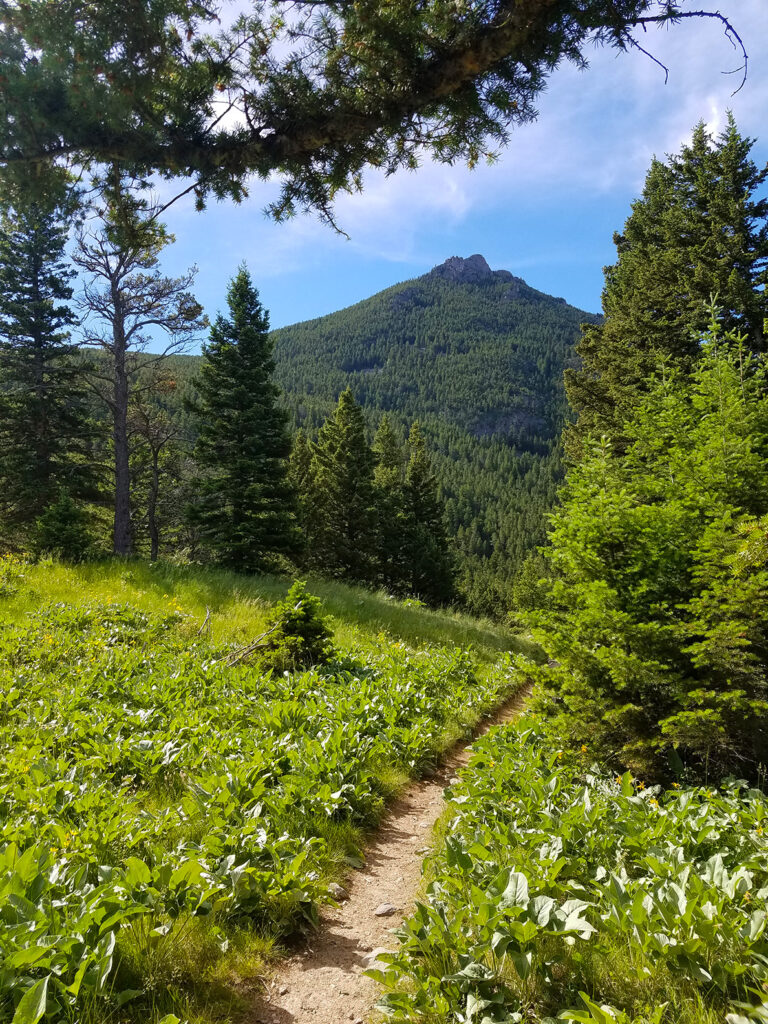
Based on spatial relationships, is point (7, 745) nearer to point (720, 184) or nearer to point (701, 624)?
point (701, 624)

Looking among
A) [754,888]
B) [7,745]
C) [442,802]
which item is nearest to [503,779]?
[442,802]

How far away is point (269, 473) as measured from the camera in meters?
18.8

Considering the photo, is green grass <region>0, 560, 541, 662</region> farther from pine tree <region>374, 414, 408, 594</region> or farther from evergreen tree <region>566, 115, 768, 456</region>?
pine tree <region>374, 414, 408, 594</region>

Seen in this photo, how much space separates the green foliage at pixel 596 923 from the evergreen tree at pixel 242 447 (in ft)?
50.9

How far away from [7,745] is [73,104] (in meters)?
5.10

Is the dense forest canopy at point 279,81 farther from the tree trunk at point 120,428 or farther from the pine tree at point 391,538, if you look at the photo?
the pine tree at point 391,538

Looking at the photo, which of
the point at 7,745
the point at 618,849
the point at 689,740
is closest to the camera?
the point at 618,849

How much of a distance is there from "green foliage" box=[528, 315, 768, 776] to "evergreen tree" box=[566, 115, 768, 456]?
643 cm

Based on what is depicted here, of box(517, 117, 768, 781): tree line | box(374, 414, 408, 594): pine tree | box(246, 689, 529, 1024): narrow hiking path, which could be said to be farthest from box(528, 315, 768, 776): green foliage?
box(374, 414, 408, 594): pine tree

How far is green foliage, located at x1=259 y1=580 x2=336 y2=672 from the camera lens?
7.82 metres

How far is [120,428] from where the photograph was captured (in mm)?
15008

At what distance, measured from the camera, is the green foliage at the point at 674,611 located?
417 centimetres

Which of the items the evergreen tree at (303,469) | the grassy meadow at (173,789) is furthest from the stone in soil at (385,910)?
the evergreen tree at (303,469)

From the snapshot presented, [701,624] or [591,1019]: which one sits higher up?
[701,624]
